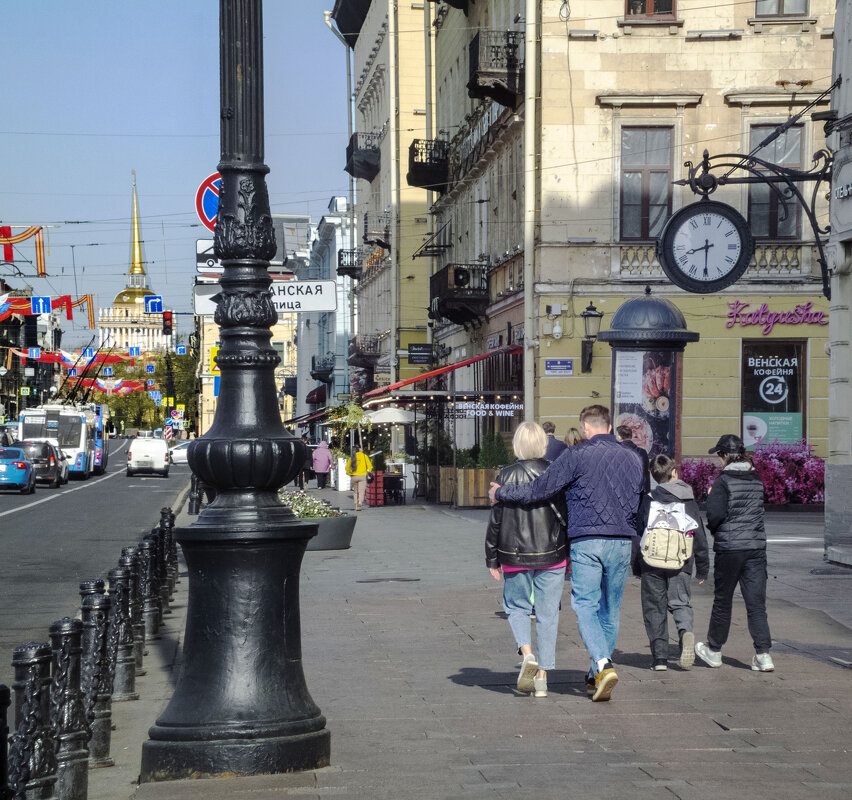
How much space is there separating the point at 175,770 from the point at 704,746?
2673 mm

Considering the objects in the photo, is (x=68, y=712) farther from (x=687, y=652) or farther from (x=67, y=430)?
(x=67, y=430)

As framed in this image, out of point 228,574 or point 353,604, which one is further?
point 353,604

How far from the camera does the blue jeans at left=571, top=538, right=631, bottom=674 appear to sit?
8.62 meters

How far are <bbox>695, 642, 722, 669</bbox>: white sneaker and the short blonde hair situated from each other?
1.99 meters

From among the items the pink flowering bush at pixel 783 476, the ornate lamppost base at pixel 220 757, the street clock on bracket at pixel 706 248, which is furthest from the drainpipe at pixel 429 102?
the ornate lamppost base at pixel 220 757

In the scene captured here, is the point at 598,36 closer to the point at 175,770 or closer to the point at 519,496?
the point at 519,496

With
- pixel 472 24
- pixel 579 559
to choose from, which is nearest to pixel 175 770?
pixel 579 559

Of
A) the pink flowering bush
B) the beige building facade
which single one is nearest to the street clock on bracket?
the pink flowering bush

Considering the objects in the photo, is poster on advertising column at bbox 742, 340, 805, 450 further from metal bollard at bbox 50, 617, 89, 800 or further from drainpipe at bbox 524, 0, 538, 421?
metal bollard at bbox 50, 617, 89, 800

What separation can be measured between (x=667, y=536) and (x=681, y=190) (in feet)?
64.0

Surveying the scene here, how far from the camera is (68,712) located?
600 cm

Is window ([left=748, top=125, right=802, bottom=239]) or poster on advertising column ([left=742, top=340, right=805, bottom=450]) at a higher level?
window ([left=748, top=125, right=802, bottom=239])

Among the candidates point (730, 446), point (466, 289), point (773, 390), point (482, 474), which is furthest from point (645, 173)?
point (730, 446)

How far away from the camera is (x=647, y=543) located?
9.95m
